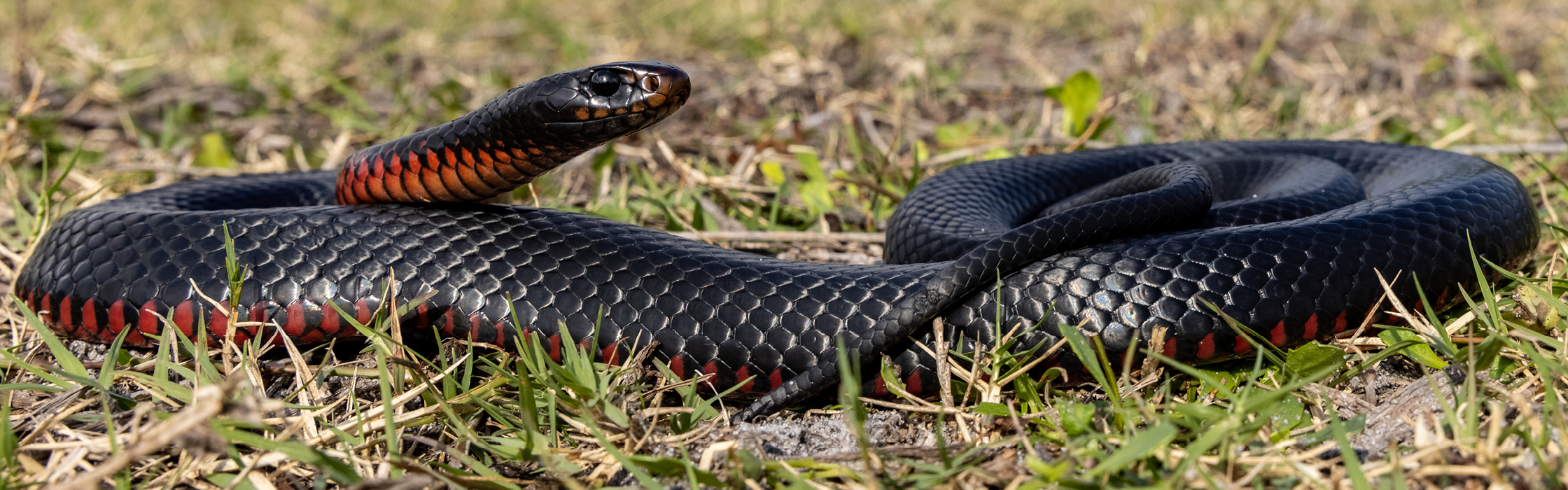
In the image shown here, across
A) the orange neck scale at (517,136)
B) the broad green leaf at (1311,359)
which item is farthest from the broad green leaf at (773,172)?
the broad green leaf at (1311,359)

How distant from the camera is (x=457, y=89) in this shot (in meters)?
5.68

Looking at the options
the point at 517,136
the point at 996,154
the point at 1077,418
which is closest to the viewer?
the point at 1077,418

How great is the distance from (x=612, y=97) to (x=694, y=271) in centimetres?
Answer: 48

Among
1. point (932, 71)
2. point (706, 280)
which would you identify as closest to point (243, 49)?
point (932, 71)

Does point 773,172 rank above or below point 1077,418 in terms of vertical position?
below

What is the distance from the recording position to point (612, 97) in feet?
7.89

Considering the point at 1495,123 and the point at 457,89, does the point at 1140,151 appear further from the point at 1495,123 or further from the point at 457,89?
the point at 457,89

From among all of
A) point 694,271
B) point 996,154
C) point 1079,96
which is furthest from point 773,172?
point 694,271

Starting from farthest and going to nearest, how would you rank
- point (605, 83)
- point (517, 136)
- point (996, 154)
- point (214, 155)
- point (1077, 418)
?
point (214, 155) → point (996, 154) → point (517, 136) → point (605, 83) → point (1077, 418)

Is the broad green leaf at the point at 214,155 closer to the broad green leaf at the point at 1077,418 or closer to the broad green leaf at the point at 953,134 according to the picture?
the broad green leaf at the point at 953,134

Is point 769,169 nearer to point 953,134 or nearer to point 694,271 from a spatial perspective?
point 953,134

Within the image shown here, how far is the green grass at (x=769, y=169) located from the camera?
187 cm

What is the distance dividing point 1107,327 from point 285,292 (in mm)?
2095

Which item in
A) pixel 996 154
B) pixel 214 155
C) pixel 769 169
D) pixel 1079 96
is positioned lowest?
pixel 996 154
